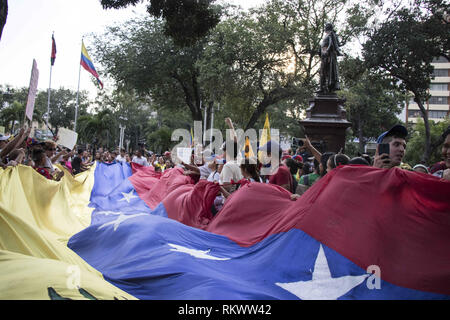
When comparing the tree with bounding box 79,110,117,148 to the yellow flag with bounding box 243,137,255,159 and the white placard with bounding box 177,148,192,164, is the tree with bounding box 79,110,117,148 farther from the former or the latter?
the yellow flag with bounding box 243,137,255,159

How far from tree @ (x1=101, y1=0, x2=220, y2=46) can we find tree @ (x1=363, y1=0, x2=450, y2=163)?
14.7 m

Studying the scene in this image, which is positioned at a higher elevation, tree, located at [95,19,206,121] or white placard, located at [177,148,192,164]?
tree, located at [95,19,206,121]

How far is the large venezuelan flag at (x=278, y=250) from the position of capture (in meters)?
3.09

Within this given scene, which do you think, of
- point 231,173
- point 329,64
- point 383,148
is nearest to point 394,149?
point 383,148

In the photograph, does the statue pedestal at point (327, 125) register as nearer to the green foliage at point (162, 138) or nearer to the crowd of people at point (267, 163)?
the crowd of people at point (267, 163)

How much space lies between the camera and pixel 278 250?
14.9 feet

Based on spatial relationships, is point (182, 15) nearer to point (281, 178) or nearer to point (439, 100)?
point (281, 178)

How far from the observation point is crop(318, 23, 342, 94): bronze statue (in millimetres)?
12930

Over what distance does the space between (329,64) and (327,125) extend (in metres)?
2.21

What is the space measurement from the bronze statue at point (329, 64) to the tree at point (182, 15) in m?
5.67

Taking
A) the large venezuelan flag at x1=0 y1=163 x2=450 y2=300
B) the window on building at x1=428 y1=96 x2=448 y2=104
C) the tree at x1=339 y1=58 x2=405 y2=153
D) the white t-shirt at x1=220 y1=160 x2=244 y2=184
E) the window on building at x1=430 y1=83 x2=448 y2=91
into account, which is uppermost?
the window on building at x1=430 y1=83 x2=448 y2=91

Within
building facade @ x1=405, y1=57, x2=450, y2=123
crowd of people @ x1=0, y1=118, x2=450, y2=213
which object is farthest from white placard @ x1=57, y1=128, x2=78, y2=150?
building facade @ x1=405, y1=57, x2=450, y2=123

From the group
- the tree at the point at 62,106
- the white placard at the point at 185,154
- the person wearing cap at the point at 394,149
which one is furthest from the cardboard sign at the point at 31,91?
the tree at the point at 62,106
